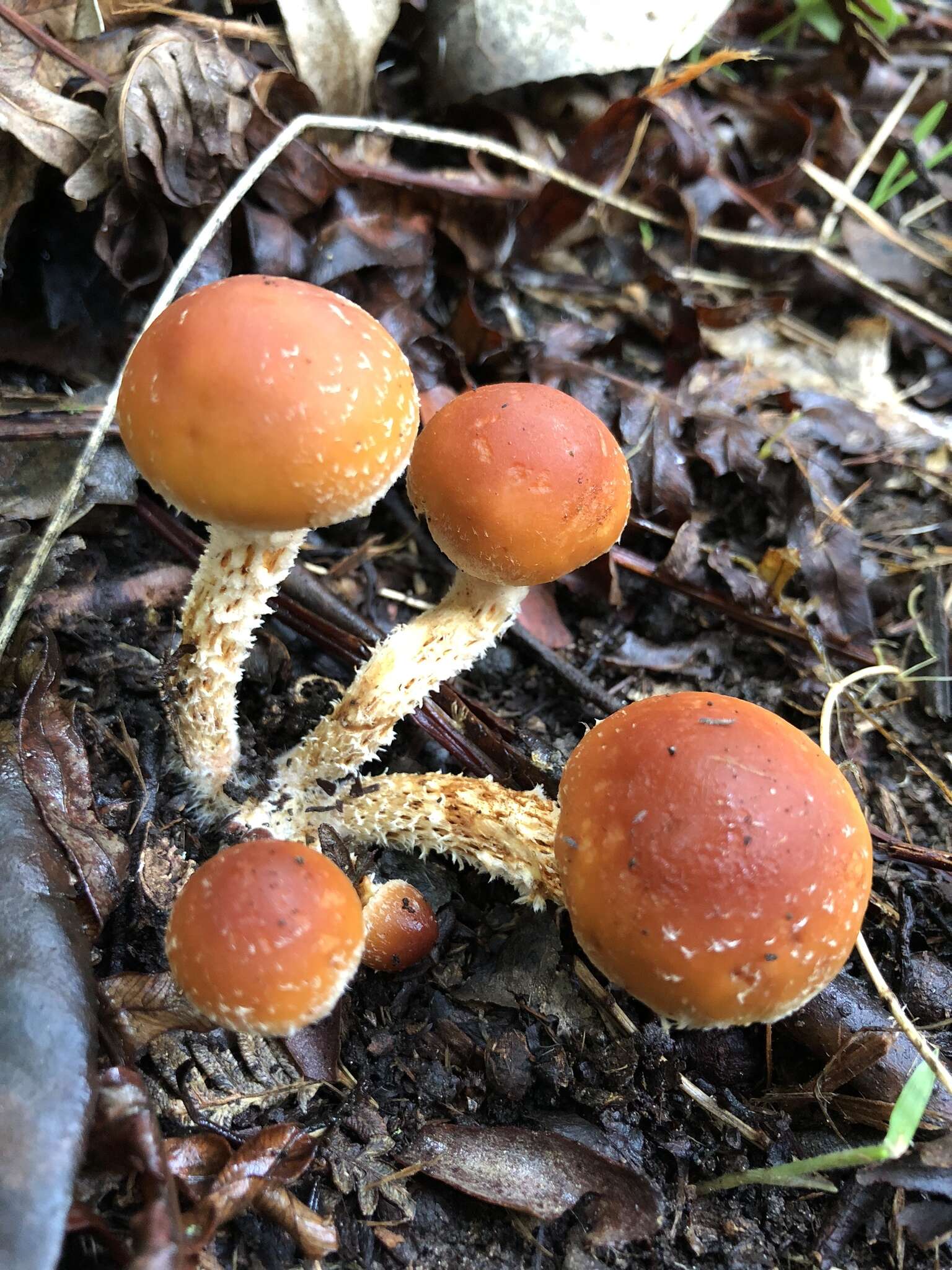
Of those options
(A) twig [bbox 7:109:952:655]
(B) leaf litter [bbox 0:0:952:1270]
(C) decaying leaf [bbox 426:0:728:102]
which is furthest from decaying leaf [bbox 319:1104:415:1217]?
(C) decaying leaf [bbox 426:0:728:102]

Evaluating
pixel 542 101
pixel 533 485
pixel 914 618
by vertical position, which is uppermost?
pixel 542 101

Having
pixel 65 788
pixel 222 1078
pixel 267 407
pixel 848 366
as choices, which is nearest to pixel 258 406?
pixel 267 407

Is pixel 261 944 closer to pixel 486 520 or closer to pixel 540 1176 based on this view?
pixel 540 1176

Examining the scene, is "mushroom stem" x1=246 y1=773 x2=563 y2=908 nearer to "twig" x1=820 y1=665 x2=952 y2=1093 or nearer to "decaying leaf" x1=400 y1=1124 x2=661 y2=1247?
"decaying leaf" x1=400 y1=1124 x2=661 y2=1247

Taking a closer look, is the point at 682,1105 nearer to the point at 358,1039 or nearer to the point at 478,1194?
the point at 478,1194

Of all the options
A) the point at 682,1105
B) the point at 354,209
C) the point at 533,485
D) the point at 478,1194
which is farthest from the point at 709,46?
the point at 478,1194

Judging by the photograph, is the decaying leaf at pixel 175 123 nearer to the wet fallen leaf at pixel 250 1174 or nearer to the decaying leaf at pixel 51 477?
the decaying leaf at pixel 51 477

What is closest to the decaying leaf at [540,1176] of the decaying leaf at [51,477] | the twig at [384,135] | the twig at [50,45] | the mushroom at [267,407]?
the mushroom at [267,407]
